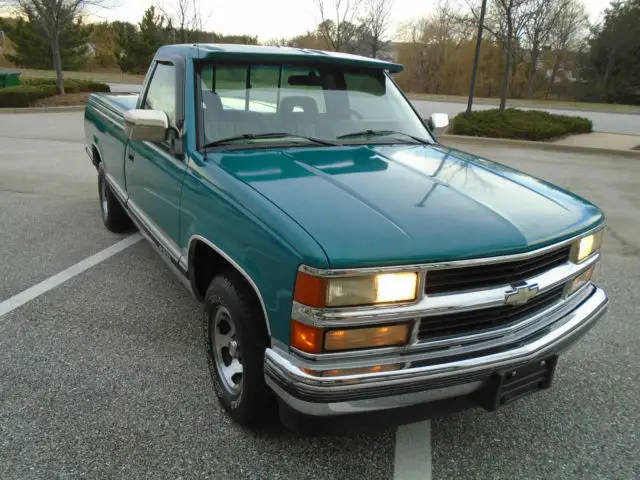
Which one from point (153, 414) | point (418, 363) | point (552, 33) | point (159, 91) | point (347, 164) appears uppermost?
point (552, 33)

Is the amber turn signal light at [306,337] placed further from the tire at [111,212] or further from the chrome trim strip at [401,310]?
the tire at [111,212]

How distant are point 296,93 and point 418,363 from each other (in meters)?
1.95

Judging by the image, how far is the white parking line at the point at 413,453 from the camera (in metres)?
2.30

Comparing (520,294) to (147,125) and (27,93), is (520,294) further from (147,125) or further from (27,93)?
(27,93)

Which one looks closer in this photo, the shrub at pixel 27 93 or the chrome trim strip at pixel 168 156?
the chrome trim strip at pixel 168 156

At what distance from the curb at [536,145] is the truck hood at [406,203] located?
8.64 m

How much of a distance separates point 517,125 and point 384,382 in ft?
41.3

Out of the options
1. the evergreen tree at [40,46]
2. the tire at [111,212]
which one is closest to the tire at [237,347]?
the tire at [111,212]

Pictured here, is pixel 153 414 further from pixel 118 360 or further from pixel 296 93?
pixel 296 93

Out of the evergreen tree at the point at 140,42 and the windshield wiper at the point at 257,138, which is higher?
the evergreen tree at the point at 140,42

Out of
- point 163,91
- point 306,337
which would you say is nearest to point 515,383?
point 306,337

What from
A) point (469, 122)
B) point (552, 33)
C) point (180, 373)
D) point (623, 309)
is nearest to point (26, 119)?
point (469, 122)

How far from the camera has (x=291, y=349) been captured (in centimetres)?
194

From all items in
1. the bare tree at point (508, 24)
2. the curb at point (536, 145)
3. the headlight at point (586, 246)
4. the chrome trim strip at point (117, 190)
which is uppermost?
the bare tree at point (508, 24)
